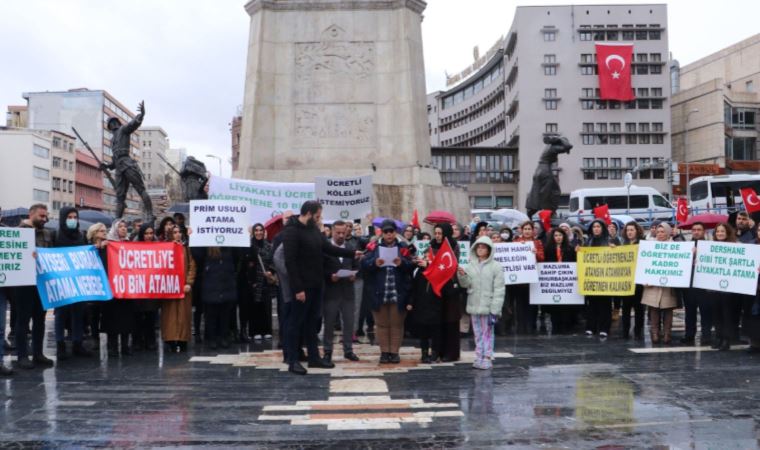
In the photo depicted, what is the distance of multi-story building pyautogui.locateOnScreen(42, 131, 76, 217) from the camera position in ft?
331

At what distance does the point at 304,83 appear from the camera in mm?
19188

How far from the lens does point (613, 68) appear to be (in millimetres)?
80250

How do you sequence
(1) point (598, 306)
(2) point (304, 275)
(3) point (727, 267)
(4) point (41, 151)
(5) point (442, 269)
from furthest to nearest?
(4) point (41, 151)
(1) point (598, 306)
(3) point (727, 267)
(5) point (442, 269)
(2) point (304, 275)

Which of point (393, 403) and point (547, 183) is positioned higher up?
point (547, 183)

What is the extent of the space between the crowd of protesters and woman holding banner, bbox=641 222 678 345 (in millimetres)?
21

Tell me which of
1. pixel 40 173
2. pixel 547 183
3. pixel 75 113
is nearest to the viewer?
pixel 547 183

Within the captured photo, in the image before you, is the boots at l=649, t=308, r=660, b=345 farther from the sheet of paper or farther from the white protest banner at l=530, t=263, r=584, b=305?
the sheet of paper

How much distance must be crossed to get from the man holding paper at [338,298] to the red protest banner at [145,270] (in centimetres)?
228

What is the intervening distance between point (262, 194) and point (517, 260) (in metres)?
4.63

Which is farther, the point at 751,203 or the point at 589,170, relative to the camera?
the point at 589,170

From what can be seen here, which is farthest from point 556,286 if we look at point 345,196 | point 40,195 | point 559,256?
point 40,195

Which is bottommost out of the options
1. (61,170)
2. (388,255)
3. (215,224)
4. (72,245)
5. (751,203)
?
(388,255)

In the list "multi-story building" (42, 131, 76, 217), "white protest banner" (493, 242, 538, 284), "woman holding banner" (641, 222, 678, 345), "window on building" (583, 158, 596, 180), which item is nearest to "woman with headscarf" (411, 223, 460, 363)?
"white protest banner" (493, 242, 538, 284)

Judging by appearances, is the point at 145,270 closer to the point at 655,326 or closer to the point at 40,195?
the point at 655,326
